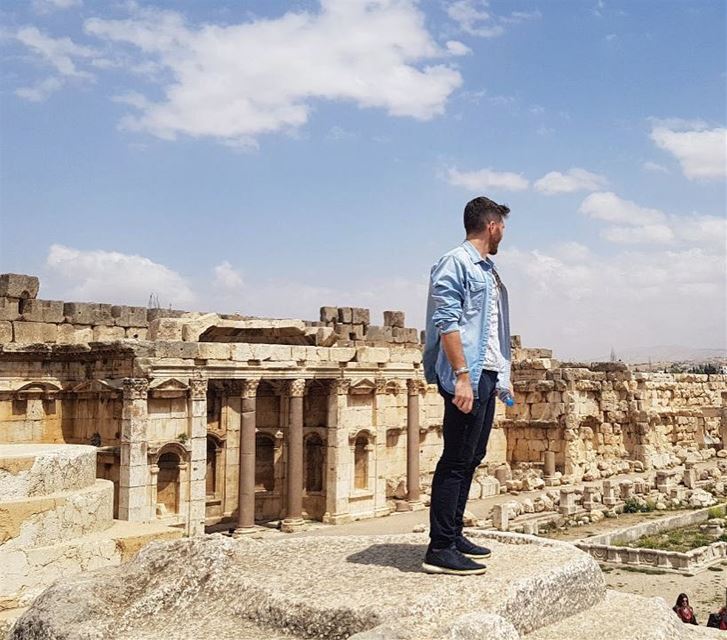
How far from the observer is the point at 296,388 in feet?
72.3

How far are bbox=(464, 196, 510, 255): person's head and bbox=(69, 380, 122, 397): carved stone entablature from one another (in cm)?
1474

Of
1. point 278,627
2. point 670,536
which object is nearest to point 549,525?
point 670,536

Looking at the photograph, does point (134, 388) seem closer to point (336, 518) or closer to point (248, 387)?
point (248, 387)

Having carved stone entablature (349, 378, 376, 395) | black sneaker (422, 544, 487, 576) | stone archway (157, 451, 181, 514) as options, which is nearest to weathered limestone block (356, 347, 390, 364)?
carved stone entablature (349, 378, 376, 395)

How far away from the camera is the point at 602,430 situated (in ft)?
111

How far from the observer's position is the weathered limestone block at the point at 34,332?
19678mm

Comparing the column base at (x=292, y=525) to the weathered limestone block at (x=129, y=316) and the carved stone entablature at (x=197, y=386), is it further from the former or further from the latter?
the weathered limestone block at (x=129, y=316)

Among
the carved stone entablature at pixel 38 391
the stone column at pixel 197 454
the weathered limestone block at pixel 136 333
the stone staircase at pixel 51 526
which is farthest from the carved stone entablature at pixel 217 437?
the stone staircase at pixel 51 526

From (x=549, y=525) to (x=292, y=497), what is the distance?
7482 millimetres

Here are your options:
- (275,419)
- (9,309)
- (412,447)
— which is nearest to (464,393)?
(9,309)

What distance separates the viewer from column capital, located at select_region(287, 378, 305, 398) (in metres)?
22.0

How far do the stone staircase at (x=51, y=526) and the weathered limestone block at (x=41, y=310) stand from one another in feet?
40.9

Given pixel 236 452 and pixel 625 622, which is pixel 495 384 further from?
pixel 236 452

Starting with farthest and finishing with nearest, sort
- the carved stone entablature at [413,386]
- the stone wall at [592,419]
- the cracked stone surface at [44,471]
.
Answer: the stone wall at [592,419] → the carved stone entablature at [413,386] → the cracked stone surface at [44,471]
